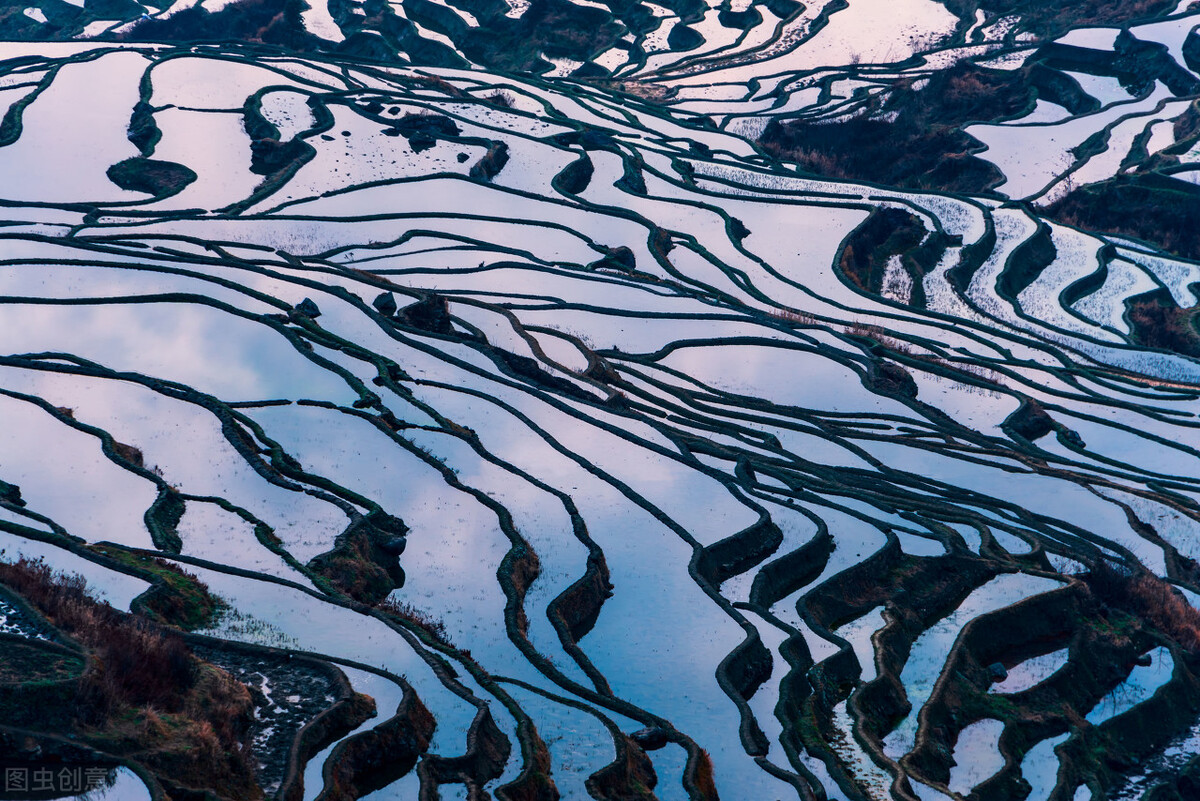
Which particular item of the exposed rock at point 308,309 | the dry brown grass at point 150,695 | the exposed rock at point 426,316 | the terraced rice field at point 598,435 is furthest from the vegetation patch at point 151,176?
the dry brown grass at point 150,695

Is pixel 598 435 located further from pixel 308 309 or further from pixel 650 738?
pixel 650 738

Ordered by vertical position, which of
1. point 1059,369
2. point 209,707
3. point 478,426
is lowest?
point 1059,369

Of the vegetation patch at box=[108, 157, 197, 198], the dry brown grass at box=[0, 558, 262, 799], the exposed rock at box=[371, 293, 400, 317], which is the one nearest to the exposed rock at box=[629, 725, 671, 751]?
the dry brown grass at box=[0, 558, 262, 799]

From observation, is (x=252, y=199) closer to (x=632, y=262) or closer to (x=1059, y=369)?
(x=632, y=262)

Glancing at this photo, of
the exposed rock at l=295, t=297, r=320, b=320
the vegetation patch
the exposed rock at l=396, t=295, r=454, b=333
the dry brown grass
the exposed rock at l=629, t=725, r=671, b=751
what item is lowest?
the vegetation patch

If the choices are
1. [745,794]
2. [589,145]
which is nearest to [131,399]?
[745,794]

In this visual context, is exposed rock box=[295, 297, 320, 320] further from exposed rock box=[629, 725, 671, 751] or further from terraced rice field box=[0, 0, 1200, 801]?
exposed rock box=[629, 725, 671, 751]

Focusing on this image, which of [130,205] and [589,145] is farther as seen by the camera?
[589,145]

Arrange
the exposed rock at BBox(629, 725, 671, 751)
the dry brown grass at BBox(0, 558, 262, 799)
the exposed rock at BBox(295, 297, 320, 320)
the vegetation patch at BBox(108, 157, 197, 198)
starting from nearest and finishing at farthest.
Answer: the dry brown grass at BBox(0, 558, 262, 799) → the exposed rock at BBox(629, 725, 671, 751) → the exposed rock at BBox(295, 297, 320, 320) → the vegetation patch at BBox(108, 157, 197, 198)
